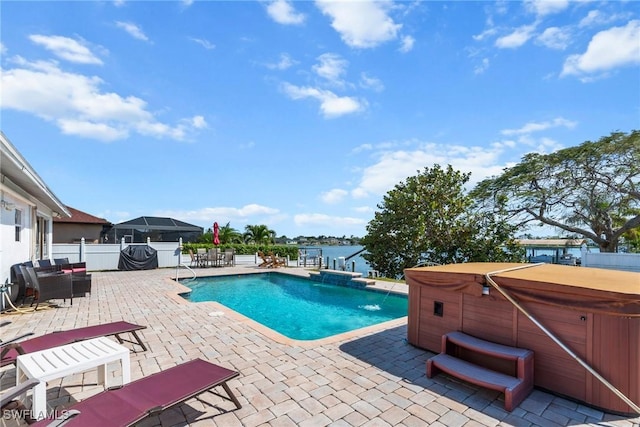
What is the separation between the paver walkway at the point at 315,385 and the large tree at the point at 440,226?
31.7 ft

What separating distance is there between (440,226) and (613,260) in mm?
6238

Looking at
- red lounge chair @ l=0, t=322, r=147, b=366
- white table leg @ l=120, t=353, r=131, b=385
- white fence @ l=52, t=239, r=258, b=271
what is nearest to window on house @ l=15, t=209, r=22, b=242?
red lounge chair @ l=0, t=322, r=147, b=366

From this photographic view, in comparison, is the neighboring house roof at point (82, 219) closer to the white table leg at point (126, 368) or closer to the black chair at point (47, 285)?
the black chair at point (47, 285)

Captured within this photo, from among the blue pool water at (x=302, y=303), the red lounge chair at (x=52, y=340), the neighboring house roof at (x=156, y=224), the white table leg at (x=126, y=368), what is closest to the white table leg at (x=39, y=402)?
the white table leg at (x=126, y=368)

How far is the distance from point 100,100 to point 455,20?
10104mm

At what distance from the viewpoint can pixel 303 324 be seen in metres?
7.86

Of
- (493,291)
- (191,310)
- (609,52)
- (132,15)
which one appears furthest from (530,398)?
(609,52)

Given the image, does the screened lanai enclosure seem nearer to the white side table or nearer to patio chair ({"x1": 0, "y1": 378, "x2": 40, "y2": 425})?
the white side table

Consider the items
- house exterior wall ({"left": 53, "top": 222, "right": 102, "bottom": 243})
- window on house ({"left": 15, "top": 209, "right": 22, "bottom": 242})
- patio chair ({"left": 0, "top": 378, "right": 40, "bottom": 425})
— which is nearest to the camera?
patio chair ({"left": 0, "top": 378, "right": 40, "bottom": 425})

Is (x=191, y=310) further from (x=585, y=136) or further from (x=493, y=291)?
(x=585, y=136)

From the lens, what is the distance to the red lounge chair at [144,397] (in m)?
2.17

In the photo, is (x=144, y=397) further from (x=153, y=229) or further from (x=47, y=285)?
(x=153, y=229)

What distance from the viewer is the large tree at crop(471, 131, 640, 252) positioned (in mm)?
15594

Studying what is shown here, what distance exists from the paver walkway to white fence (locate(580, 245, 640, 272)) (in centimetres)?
1034
